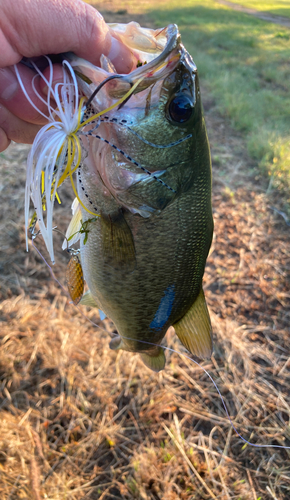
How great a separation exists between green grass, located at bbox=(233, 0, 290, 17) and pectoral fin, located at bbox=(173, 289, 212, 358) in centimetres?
2901

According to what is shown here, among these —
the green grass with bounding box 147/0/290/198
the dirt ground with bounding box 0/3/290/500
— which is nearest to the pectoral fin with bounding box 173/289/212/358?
the dirt ground with bounding box 0/3/290/500

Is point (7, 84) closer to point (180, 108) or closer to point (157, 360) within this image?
point (180, 108)

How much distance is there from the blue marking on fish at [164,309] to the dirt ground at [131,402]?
54.6 inches

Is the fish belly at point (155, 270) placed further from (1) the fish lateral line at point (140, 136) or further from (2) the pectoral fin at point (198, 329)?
(1) the fish lateral line at point (140, 136)

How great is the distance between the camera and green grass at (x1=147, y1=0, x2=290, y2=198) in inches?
229

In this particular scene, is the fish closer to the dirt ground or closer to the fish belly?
the fish belly

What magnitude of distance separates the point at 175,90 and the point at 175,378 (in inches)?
96.3

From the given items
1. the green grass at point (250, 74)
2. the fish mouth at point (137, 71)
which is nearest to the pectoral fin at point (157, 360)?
the fish mouth at point (137, 71)

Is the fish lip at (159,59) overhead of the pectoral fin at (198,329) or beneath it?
overhead

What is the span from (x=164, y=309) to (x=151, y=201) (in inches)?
20.0

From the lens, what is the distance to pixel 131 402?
102 inches

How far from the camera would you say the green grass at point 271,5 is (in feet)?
79.3

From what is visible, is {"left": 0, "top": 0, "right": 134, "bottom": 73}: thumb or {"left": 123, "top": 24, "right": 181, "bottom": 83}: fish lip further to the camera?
{"left": 0, "top": 0, "right": 134, "bottom": 73}: thumb

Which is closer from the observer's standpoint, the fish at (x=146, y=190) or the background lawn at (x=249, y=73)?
the fish at (x=146, y=190)
